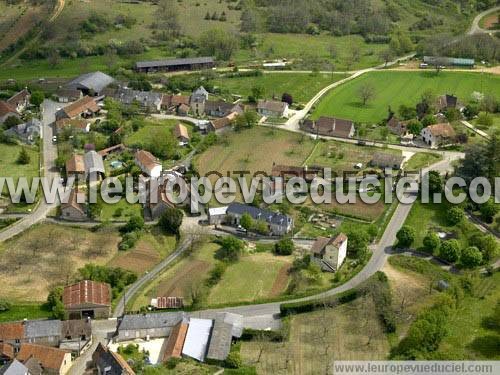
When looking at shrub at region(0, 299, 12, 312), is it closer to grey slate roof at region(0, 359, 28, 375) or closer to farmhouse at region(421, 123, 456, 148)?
grey slate roof at region(0, 359, 28, 375)

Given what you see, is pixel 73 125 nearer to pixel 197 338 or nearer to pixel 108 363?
pixel 197 338

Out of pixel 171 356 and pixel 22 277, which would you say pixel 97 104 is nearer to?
pixel 22 277

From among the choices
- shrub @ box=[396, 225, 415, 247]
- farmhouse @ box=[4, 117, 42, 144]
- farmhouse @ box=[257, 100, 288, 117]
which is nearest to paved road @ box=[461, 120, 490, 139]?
farmhouse @ box=[257, 100, 288, 117]

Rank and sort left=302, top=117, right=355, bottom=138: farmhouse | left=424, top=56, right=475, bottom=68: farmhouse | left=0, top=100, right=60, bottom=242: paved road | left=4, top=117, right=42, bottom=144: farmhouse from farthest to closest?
1. left=424, top=56, right=475, bottom=68: farmhouse
2. left=302, top=117, right=355, bottom=138: farmhouse
3. left=4, top=117, right=42, bottom=144: farmhouse
4. left=0, top=100, right=60, bottom=242: paved road

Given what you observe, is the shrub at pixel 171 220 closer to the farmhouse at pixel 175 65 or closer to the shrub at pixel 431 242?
the shrub at pixel 431 242

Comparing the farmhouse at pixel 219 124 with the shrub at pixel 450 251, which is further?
the farmhouse at pixel 219 124

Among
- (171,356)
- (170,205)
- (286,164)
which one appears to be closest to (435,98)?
(286,164)

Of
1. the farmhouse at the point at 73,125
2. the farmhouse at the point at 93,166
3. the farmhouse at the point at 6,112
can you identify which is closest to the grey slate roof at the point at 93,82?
the farmhouse at the point at 6,112
